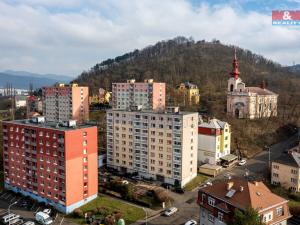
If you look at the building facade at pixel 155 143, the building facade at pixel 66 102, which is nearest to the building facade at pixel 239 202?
the building facade at pixel 155 143

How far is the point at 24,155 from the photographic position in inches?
1688

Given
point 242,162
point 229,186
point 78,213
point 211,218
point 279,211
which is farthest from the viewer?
point 242,162

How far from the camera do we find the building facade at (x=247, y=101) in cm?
7562

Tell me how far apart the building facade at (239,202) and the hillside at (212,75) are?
34.0 m

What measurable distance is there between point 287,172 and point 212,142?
1378 centimetres

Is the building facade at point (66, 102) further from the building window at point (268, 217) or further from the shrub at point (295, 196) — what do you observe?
the building window at point (268, 217)

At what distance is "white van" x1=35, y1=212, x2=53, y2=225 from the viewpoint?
3569 centimetres

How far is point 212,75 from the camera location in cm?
11588

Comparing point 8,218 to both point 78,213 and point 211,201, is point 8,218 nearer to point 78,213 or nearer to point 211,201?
point 78,213

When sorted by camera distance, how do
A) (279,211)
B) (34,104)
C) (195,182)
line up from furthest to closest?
1. (34,104)
2. (195,182)
3. (279,211)

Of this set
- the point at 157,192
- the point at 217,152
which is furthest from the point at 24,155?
the point at 217,152

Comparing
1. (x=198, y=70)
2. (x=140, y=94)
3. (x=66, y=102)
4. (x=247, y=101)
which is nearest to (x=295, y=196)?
(x=247, y=101)

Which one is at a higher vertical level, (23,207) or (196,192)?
(196,192)

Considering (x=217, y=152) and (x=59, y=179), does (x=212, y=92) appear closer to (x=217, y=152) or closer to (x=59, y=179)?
(x=217, y=152)
